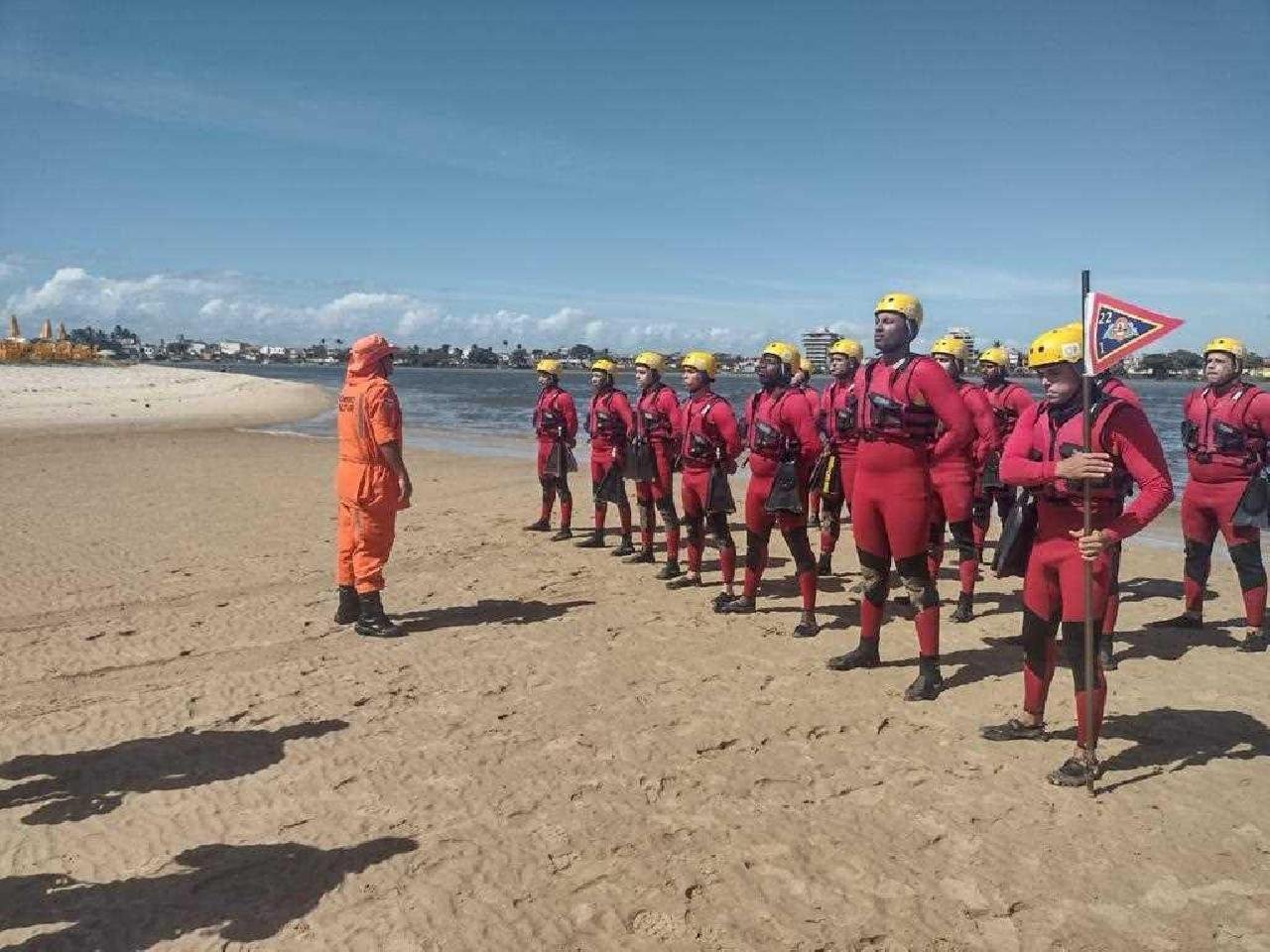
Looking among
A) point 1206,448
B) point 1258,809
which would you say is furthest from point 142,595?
point 1206,448

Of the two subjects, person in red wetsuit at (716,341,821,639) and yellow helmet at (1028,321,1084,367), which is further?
person in red wetsuit at (716,341,821,639)

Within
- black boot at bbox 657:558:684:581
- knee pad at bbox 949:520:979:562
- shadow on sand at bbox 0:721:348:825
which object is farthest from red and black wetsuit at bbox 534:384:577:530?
shadow on sand at bbox 0:721:348:825

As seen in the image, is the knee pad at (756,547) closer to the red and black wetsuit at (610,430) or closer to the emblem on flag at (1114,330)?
the red and black wetsuit at (610,430)

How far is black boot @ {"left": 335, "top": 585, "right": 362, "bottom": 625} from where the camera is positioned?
720 cm

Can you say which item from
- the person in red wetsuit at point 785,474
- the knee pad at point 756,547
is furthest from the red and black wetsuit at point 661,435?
the person in red wetsuit at point 785,474

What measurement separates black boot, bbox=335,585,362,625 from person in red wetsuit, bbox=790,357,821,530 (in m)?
4.06

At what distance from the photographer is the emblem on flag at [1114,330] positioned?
4.20 metres

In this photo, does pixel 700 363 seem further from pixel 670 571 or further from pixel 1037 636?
Answer: pixel 1037 636

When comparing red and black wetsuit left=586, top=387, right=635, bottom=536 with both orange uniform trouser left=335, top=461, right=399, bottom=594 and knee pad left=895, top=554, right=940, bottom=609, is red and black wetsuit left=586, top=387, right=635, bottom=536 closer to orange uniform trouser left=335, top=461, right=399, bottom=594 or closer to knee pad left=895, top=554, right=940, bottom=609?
orange uniform trouser left=335, top=461, right=399, bottom=594

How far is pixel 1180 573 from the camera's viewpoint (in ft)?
32.8

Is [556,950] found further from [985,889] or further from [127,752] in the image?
[127,752]

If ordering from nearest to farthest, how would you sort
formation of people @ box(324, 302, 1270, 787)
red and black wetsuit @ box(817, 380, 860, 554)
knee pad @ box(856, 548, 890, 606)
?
formation of people @ box(324, 302, 1270, 787), knee pad @ box(856, 548, 890, 606), red and black wetsuit @ box(817, 380, 860, 554)

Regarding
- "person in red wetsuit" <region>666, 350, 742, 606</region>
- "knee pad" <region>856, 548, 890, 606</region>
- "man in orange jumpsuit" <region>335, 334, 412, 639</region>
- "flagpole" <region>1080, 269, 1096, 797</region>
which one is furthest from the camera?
"person in red wetsuit" <region>666, 350, 742, 606</region>

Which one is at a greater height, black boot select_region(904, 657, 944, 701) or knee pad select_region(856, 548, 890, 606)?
knee pad select_region(856, 548, 890, 606)
